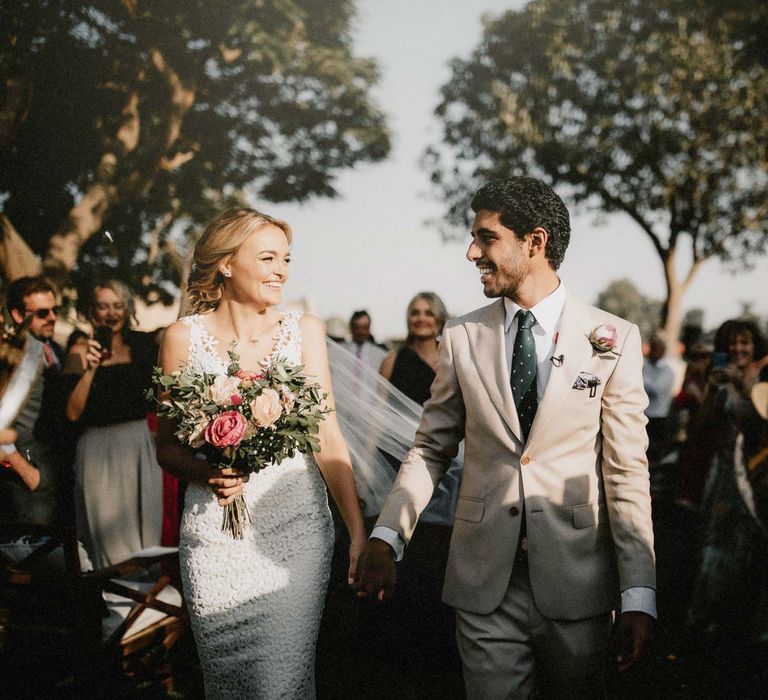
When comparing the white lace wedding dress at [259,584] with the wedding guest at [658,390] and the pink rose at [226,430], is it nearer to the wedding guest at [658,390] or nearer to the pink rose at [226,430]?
the pink rose at [226,430]

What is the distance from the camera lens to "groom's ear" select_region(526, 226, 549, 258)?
8.50 feet

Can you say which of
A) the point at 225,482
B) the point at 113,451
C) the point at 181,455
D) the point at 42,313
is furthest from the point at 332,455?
the point at 42,313

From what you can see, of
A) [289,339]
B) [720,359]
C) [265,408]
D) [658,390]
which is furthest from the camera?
[658,390]

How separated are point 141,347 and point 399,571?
248 cm

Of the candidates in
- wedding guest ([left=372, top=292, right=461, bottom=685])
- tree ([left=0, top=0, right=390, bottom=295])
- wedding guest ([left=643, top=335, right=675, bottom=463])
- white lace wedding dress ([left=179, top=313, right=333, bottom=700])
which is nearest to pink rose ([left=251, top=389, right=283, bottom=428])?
white lace wedding dress ([left=179, top=313, right=333, bottom=700])

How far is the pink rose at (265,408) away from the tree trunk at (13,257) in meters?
8.32

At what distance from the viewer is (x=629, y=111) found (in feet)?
50.0

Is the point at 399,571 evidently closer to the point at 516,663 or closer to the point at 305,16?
the point at 516,663

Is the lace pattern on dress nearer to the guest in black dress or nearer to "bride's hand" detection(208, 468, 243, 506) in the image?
"bride's hand" detection(208, 468, 243, 506)

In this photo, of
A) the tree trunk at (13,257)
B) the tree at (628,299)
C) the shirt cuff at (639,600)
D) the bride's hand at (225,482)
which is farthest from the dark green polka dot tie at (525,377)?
the tree at (628,299)

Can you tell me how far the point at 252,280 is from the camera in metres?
2.96

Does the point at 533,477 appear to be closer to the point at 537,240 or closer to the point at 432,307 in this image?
the point at 537,240

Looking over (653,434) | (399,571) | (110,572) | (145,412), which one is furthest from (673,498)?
(110,572)

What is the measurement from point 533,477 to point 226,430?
1068 millimetres
